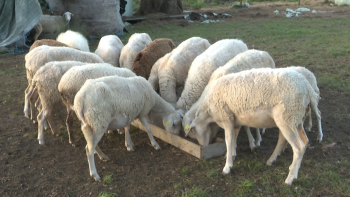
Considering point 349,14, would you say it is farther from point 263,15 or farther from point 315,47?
point 315,47

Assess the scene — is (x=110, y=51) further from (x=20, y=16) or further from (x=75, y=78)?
(x=20, y=16)

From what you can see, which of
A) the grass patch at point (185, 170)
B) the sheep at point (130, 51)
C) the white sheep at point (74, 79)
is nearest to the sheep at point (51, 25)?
the sheep at point (130, 51)

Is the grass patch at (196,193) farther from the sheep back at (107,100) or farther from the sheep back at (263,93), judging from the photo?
the sheep back at (107,100)

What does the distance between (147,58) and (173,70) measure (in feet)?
3.06

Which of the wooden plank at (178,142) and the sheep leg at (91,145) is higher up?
the sheep leg at (91,145)

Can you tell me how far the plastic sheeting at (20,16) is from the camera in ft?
38.8

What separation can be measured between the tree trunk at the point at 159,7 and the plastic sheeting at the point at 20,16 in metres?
8.28

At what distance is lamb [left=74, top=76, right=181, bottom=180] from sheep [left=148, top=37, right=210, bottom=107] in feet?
4.39

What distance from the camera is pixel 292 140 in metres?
3.84

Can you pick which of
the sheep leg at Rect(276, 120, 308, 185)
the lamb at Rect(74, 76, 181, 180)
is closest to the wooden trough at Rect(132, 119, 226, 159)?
the lamb at Rect(74, 76, 181, 180)

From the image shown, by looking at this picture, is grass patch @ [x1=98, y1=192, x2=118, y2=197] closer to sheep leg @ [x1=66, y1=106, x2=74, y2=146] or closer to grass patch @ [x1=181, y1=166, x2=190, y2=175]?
grass patch @ [x1=181, y1=166, x2=190, y2=175]

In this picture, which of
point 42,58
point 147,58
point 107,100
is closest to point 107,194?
point 107,100

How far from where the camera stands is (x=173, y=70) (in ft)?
21.2

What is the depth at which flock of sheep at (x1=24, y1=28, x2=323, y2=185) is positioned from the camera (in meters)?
3.89
